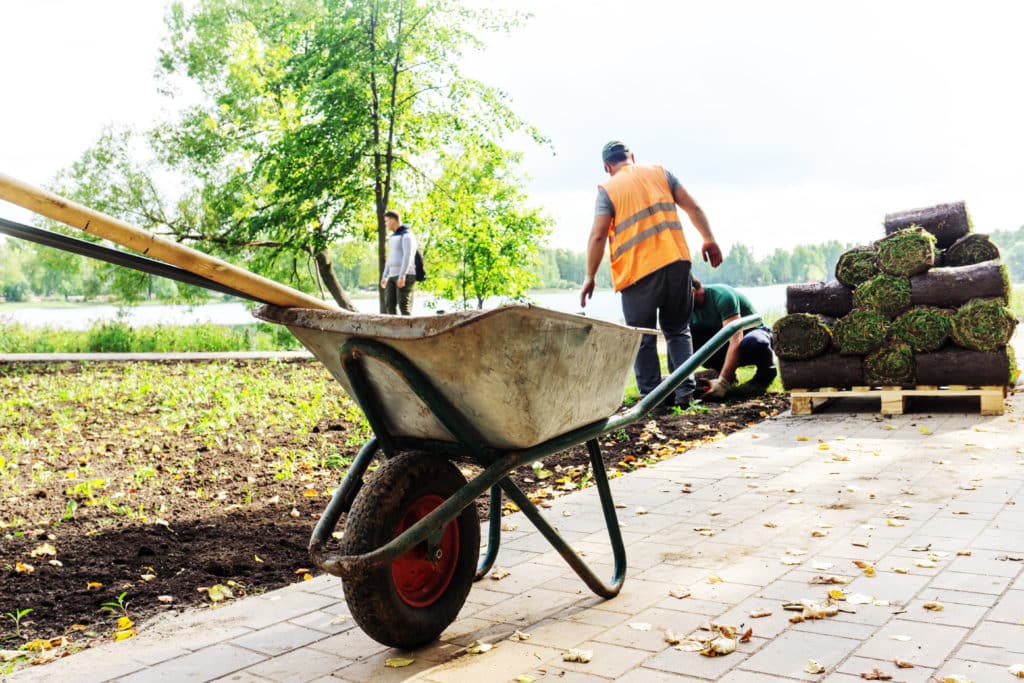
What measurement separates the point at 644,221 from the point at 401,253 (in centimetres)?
740

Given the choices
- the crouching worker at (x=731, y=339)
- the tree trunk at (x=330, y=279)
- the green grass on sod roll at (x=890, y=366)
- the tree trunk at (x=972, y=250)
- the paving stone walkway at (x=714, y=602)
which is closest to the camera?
the paving stone walkway at (x=714, y=602)

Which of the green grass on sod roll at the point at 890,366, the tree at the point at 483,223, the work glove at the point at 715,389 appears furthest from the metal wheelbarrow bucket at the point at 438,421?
the tree at the point at 483,223

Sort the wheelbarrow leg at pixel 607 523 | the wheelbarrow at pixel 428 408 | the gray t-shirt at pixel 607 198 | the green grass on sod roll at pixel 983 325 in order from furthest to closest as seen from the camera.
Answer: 1. the gray t-shirt at pixel 607 198
2. the green grass on sod roll at pixel 983 325
3. the wheelbarrow leg at pixel 607 523
4. the wheelbarrow at pixel 428 408

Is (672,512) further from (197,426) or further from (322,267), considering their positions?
(322,267)

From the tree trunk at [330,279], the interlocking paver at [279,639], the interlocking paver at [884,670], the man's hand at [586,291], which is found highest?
the tree trunk at [330,279]

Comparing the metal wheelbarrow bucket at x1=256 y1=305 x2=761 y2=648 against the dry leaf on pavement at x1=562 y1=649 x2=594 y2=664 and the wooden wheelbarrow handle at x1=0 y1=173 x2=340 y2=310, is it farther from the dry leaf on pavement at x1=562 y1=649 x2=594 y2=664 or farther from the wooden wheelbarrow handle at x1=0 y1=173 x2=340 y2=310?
the dry leaf on pavement at x1=562 y1=649 x2=594 y2=664

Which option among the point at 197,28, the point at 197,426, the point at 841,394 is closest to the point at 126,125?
the point at 197,28

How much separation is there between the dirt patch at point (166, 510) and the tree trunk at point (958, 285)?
1.50 m

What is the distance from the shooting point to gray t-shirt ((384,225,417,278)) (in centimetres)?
1373

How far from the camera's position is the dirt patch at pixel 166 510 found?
3479 mm

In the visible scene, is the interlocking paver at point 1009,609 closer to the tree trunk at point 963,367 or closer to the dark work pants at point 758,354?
the tree trunk at point 963,367

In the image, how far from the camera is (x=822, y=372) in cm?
734

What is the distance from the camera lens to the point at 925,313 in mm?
7008

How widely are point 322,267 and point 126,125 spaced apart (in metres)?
10.5
